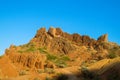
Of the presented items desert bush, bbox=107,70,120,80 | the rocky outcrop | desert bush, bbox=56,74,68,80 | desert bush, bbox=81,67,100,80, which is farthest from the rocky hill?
desert bush, bbox=107,70,120,80

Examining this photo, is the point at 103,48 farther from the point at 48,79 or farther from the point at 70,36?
the point at 48,79

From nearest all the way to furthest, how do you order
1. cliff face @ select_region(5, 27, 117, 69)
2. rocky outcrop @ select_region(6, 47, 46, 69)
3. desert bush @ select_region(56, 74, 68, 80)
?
desert bush @ select_region(56, 74, 68, 80) < rocky outcrop @ select_region(6, 47, 46, 69) < cliff face @ select_region(5, 27, 117, 69)

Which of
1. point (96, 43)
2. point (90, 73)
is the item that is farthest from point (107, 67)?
point (96, 43)

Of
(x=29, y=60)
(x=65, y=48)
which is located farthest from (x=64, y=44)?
(x=29, y=60)

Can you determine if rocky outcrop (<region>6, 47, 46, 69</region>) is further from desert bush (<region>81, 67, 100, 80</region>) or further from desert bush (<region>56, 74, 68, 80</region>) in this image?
desert bush (<region>56, 74, 68, 80</region>)

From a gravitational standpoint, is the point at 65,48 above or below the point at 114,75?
above

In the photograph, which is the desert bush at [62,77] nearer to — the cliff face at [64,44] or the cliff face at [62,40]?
the cliff face at [64,44]

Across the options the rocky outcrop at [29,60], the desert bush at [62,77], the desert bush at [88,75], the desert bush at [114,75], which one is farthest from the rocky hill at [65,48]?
the desert bush at [114,75]

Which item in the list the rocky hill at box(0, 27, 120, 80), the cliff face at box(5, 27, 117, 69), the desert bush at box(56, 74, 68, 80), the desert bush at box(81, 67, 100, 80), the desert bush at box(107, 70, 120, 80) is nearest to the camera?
the desert bush at box(107, 70, 120, 80)

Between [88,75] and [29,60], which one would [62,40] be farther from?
[88,75]

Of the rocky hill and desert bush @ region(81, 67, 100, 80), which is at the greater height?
the rocky hill

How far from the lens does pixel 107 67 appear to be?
110 ft

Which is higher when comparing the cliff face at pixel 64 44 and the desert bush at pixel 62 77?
the cliff face at pixel 64 44

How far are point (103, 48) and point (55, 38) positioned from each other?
16.2 metres
